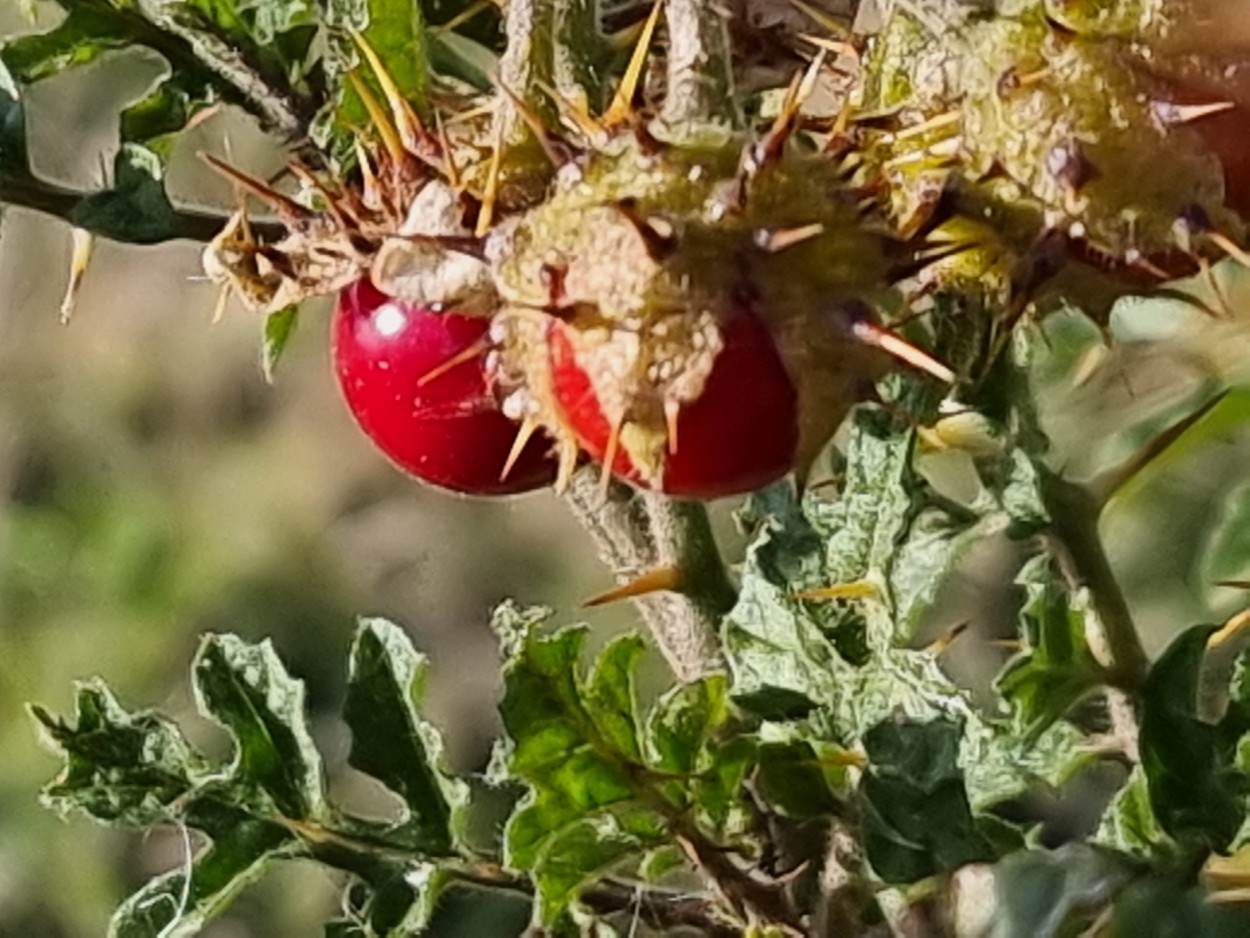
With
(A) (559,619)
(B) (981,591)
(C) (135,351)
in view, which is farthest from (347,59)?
(C) (135,351)

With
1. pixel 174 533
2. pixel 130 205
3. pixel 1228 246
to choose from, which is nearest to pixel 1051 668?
pixel 1228 246

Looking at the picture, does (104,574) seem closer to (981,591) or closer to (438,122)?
(981,591)

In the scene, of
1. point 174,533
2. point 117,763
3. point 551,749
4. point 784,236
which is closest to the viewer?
point 784,236

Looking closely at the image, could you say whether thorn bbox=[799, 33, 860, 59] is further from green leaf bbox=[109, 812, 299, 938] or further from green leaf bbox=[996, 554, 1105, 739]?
green leaf bbox=[109, 812, 299, 938]

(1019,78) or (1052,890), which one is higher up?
(1019,78)

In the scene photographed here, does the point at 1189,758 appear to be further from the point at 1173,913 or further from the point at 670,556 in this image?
the point at 670,556

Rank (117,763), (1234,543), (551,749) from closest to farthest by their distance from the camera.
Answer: (551,749) → (117,763) → (1234,543)

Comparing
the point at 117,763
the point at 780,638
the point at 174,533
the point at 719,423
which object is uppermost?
the point at 719,423
